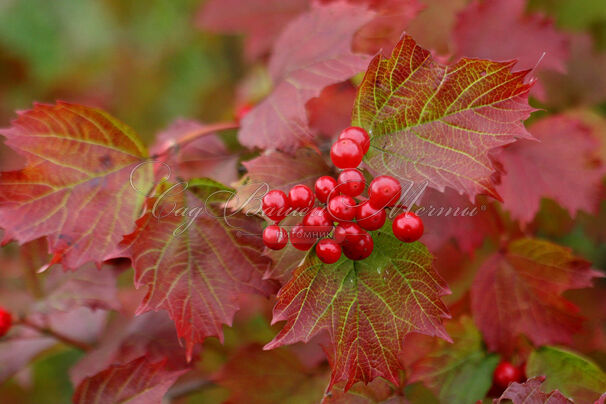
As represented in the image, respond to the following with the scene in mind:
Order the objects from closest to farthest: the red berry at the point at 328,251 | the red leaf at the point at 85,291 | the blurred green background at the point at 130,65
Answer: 1. the red berry at the point at 328,251
2. the red leaf at the point at 85,291
3. the blurred green background at the point at 130,65

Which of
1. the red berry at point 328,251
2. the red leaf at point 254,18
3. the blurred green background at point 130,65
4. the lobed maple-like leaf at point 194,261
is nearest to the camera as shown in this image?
the red berry at point 328,251

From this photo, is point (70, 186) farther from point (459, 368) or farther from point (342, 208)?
point (459, 368)

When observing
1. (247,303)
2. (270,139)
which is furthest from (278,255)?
(247,303)

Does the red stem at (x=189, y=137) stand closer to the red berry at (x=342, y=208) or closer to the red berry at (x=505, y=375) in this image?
the red berry at (x=342, y=208)

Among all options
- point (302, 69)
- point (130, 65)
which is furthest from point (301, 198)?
point (130, 65)

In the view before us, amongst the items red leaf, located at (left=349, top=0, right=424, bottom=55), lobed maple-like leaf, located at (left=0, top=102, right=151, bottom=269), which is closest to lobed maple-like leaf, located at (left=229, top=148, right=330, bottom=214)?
lobed maple-like leaf, located at (left=0, top=102, right=151, bottom=269)

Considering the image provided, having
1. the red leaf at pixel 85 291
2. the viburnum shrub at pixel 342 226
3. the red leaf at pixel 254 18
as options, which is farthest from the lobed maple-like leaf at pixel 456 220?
the red leaf at pixel 254 18
